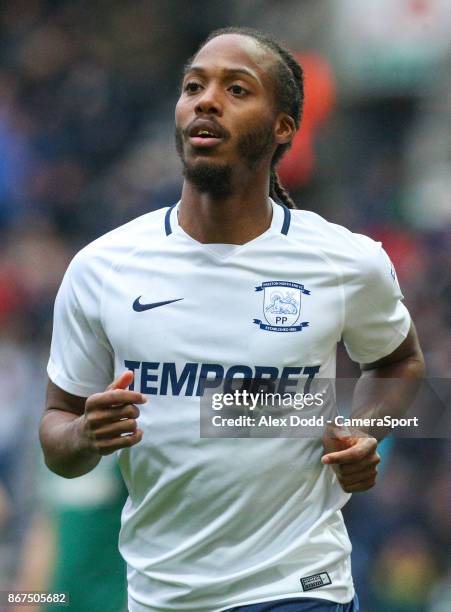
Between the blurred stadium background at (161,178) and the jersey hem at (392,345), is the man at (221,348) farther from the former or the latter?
the blurred stadium background at (161,178)

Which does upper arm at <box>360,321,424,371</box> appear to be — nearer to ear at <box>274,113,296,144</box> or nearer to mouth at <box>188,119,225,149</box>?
ear at <box>274,113,296,144</box>

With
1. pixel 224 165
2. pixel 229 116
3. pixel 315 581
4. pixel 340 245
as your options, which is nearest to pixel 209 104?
pixel 229 116

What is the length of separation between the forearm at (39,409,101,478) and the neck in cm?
69

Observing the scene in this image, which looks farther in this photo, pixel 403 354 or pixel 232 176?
pixel 403 354

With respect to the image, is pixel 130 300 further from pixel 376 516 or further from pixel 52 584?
pixel 376 516

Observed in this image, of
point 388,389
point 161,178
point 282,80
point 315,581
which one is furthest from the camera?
point 161,178

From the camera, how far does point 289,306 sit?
145 inches

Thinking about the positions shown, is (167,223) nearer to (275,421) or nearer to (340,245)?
(340,245)

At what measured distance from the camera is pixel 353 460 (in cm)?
346

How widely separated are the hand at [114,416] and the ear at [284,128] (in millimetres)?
1094

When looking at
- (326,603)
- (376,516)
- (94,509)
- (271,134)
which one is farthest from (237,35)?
(376,516)

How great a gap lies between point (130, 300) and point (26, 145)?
6.45 meters

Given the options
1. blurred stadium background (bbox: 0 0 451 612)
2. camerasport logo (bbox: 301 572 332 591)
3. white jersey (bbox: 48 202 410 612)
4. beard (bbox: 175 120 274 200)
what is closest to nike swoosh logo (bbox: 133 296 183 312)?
white jersey (bbox: 48 202 410 612)

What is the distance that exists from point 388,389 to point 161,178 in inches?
214
